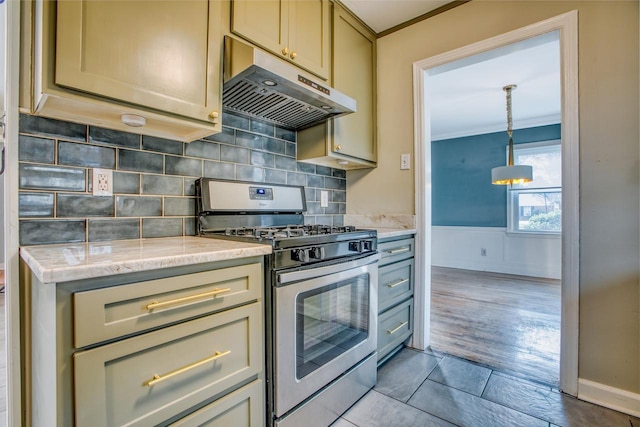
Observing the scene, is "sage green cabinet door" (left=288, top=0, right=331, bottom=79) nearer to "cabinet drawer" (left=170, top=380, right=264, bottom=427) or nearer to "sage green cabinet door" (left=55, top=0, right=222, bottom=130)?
"sage green cabinet door" (left=55, top=0, right=222, bottom=130)

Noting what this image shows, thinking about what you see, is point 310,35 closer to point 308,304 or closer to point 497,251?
point 308,304

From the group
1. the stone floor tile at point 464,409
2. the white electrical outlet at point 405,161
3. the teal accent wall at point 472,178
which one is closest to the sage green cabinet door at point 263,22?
the white electrical outlet at point 405,161

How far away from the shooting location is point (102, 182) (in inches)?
51.8

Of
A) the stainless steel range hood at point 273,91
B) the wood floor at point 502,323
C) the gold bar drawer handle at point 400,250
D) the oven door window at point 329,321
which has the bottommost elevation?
the wood floor at point 502,323

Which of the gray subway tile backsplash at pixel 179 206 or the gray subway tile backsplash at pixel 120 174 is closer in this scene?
the gray subway tile backsplash at pixel 120 174

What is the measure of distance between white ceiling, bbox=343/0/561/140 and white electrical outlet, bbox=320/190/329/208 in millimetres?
1037

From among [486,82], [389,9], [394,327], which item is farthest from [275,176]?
[486,82]

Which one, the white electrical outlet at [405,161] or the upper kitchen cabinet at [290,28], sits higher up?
the upper kitchen cabinet at [290,28]

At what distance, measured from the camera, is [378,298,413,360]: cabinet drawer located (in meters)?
1.86

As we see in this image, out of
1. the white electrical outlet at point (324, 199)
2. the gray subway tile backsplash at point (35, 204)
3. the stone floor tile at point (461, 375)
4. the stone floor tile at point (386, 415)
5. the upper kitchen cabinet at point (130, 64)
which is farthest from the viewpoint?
the white electrical outlet at point (324, 199)

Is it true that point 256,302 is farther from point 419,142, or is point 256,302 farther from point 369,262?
point 419,142

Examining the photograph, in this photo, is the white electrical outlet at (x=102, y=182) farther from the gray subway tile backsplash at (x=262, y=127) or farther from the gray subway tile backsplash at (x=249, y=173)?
the gray subway tile backsplash at (x=262, y=127)

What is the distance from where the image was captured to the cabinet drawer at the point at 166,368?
773 mm

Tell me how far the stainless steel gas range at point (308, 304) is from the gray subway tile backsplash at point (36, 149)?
23.4 inches
